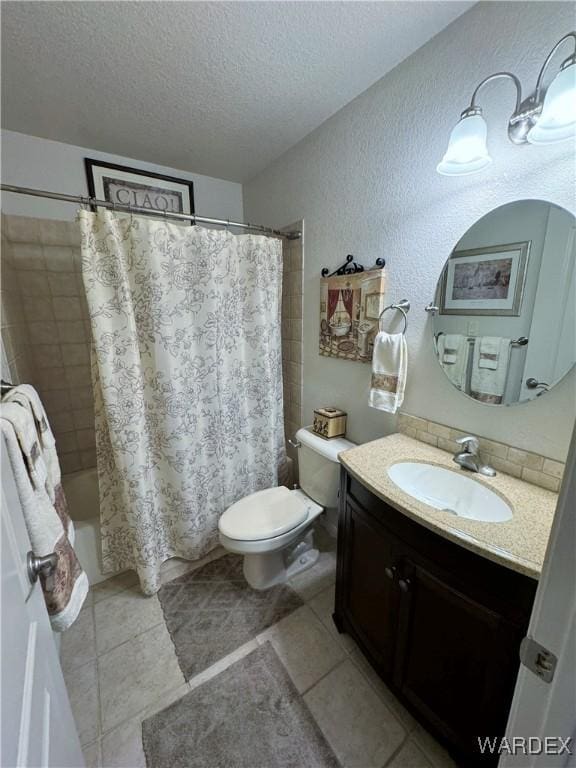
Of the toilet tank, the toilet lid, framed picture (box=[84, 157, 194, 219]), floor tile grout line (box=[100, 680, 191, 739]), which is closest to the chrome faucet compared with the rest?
the toilet tank

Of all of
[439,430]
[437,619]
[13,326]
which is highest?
[13,326]

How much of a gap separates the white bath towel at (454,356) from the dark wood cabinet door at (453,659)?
26.7 inches

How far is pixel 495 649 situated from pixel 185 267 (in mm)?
1744

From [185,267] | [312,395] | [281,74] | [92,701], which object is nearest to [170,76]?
[281,74]

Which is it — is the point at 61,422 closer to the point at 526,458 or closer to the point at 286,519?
the point at 286,519

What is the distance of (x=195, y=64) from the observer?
3.84 ft

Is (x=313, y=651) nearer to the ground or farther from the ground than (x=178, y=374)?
nearer to the ground

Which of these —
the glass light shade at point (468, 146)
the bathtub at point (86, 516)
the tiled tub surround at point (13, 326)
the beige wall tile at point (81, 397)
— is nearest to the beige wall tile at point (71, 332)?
the tiled tub surround at point (13, 326)

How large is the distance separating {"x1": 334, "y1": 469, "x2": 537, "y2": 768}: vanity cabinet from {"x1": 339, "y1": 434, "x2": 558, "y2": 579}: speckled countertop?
47 millimetres

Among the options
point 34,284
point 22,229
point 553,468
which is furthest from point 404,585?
point 22,229

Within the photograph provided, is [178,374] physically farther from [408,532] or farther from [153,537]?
[408,532]

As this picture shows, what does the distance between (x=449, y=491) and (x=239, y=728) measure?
3.68ft

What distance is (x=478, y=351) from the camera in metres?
1.10

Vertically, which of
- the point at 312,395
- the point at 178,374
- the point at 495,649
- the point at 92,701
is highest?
the point at 178,374
